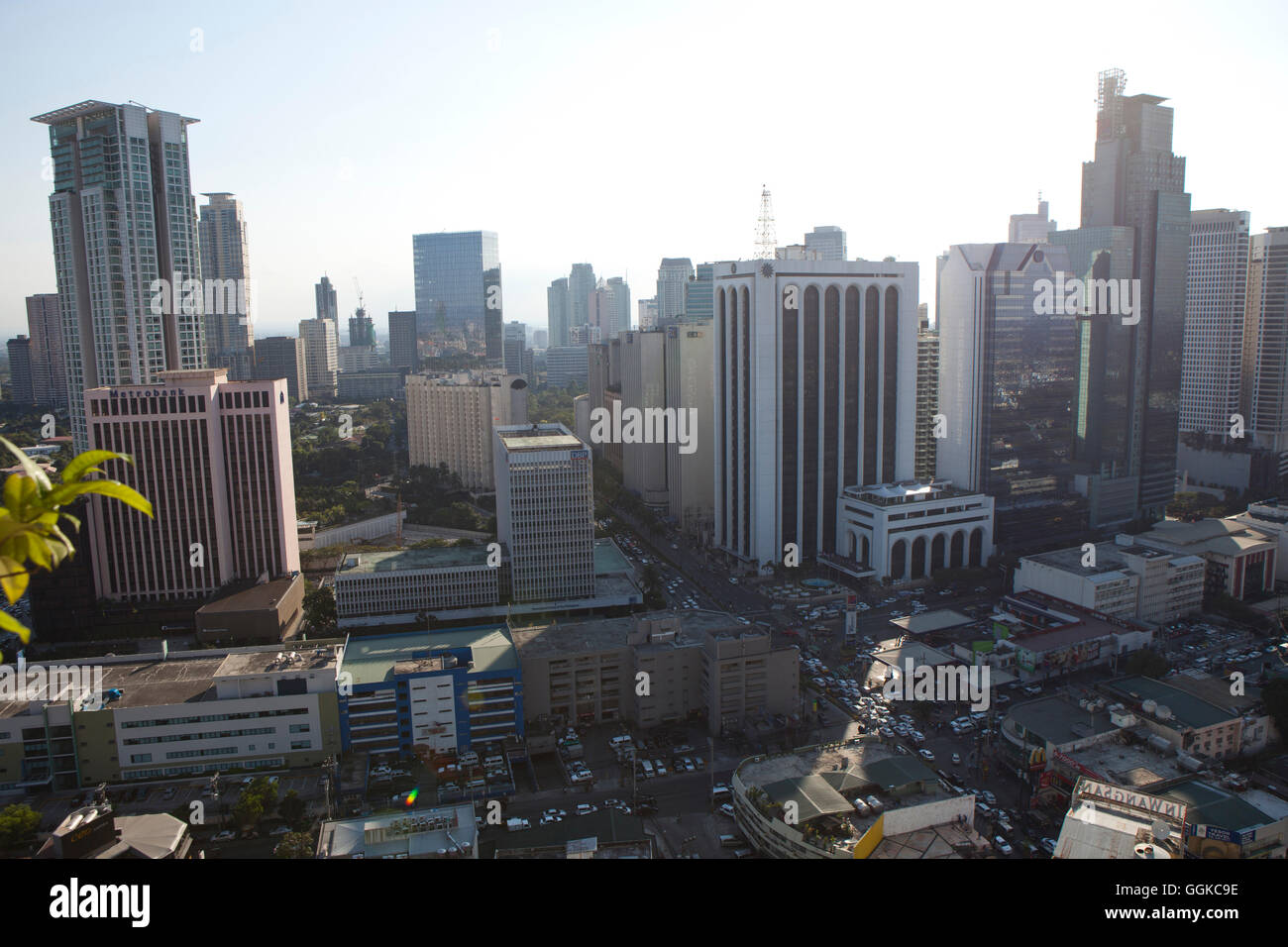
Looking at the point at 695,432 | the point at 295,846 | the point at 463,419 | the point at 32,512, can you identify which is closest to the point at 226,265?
the point at 463,419

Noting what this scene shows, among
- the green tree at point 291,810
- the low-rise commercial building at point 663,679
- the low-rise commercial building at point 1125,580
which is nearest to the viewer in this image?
the green tree at point 291,810

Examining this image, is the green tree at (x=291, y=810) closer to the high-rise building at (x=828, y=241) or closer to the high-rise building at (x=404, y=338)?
the high-rise building at (x=828, y=241)

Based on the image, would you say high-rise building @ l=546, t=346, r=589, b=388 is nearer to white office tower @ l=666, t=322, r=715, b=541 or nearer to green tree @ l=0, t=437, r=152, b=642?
white office tower @ l=666, t=322, r=715, b=541

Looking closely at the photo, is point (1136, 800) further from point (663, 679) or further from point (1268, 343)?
point (1268, 343)

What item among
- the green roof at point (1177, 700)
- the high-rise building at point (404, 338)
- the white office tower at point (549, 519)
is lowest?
the green roof at point (1177, 700)

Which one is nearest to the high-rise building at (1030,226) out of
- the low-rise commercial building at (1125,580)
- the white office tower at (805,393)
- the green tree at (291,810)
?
the white office tower at (805,393)
